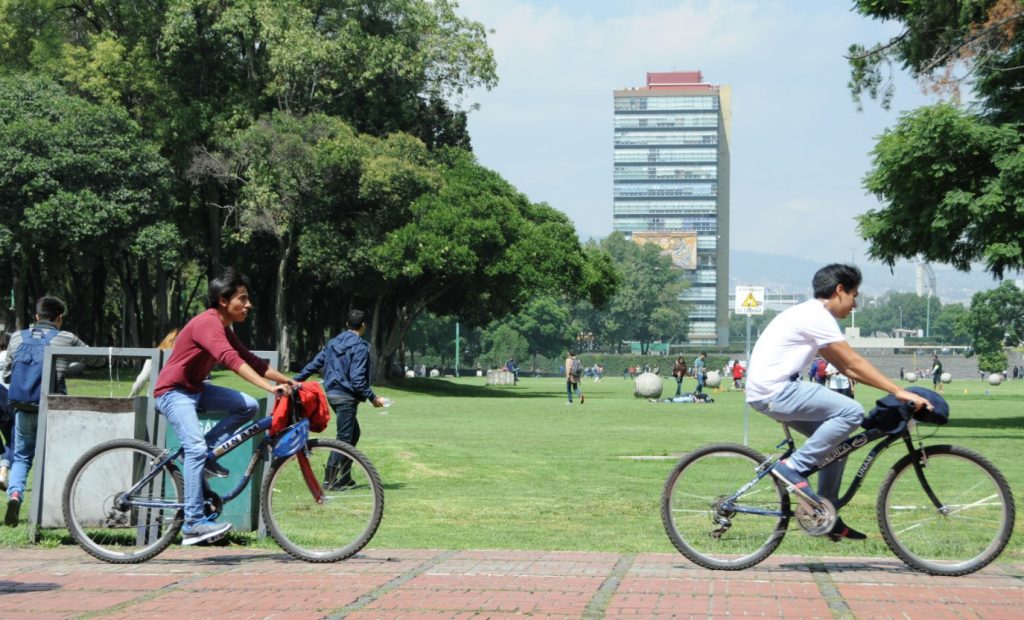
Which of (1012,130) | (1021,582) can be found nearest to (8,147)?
(1012,130)

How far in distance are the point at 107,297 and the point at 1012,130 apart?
1948 inches

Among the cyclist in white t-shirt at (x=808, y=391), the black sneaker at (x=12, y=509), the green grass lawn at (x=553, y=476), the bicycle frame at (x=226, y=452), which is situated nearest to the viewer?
the cyclist in white t-shirt at (x=808, y=391)

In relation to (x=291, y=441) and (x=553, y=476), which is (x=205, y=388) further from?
(x=553, y=476)

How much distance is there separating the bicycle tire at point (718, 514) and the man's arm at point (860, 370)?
A: 0.65 meters

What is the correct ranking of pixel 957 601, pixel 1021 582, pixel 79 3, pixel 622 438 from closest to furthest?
pixel 957 601 → pixel 1021 582 → pixel 622 438 → pixel 79 3

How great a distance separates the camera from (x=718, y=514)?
7.24 meters

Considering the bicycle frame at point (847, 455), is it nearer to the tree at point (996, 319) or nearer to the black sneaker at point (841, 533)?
the black sneaker at point (841, 533)

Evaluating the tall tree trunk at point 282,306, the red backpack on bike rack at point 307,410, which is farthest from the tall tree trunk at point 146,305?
the red backpack on bike rack at point 307,410

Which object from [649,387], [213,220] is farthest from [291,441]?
[213,220]

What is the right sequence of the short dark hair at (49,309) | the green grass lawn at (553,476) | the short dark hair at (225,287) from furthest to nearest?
1. the short dark hair at (49,309)
2. the green grass lawn at (553,476)
3. the short dark hair at (225,287)

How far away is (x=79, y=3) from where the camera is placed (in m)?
46.9

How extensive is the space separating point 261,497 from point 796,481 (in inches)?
117

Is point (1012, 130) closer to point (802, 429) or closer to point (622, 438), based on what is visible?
point (622, 438)

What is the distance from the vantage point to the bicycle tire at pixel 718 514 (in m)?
7.16
